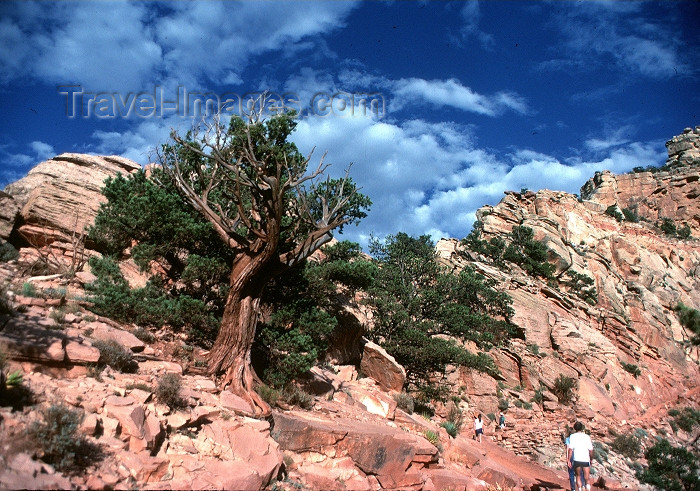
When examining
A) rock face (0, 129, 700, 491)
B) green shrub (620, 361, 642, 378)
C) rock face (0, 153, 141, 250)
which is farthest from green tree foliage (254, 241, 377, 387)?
green shrub (620, 361, 642, 378)

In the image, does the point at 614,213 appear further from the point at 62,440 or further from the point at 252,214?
the point at 62,440

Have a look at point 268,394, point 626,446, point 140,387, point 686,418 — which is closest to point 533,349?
point 626,446

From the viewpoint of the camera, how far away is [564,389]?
2897cm

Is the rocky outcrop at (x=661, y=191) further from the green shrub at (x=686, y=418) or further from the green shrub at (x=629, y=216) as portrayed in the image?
the green shrub at (x=686, y=418)

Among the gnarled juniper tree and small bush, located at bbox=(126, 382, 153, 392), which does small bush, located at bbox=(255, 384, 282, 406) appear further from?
small bush, located at bbox=(126, 382, 153, 392)

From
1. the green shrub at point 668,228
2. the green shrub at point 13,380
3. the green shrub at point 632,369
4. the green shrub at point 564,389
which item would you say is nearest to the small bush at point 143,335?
the green shrub at point 13,380

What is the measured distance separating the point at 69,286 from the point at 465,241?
3789 centimetres

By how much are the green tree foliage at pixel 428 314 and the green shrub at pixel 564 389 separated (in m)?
4.35

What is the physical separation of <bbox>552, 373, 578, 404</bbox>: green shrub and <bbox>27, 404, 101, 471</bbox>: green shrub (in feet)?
98.5

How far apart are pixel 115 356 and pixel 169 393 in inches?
51.8

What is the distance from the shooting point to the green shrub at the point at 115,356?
25.1 feet

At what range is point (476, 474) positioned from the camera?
11828mm

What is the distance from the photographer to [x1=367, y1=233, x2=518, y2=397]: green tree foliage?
22.0 m

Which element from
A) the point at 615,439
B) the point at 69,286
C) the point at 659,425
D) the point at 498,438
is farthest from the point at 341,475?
the point at 659,425
